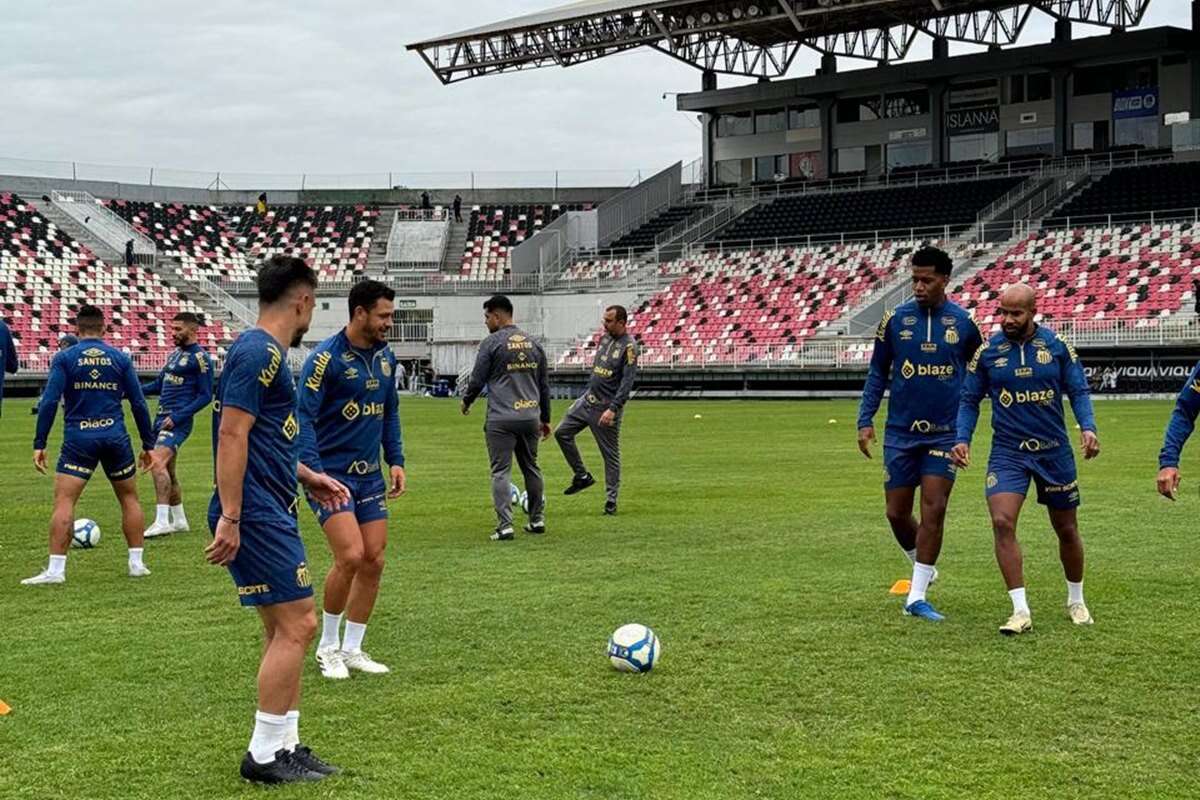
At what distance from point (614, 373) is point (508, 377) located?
2093 millimetres

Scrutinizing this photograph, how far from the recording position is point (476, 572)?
Result: 1173cm

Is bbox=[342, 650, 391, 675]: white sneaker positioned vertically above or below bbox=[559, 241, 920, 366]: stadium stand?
below

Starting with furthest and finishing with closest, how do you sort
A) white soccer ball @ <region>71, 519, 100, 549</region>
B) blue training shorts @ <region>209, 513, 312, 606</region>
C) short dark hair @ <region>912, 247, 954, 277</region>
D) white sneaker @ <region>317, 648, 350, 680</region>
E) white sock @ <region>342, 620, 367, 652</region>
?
white soccer ball @ <region>71, 519, 100, 549</region>, short dark hair @ <region>912, 247, 954, 277</region>, white sock @ <region>342, 620, 367, 652</region>, white sneaker @ <region>317, 648, 350, 680</region>, blue training shorts @ <region>209, 513, 312, 606</region>

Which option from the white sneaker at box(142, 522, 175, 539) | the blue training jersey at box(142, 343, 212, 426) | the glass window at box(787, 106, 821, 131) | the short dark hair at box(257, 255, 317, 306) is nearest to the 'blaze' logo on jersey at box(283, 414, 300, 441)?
the short dark hair at box(257, 255, 317, 306)

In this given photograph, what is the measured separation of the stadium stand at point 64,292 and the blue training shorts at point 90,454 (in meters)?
44.7

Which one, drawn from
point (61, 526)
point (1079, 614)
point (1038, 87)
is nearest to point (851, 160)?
point (1038, 87)

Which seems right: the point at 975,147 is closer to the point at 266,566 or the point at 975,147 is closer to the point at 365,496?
the point at 365,496

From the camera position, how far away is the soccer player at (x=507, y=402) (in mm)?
13805

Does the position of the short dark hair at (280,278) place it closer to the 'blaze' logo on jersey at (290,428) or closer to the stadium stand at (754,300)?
the 'blaze' logo on jersey at (290,428)

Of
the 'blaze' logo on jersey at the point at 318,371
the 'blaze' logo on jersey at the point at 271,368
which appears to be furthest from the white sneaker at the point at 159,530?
the 'blaze' logo on jersey at the point at 271,368

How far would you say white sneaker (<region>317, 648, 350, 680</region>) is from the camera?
7.93 meters

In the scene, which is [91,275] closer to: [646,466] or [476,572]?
[646,466]

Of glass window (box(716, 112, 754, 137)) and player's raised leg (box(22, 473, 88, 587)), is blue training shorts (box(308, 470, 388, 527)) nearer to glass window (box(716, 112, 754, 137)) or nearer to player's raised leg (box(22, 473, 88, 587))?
player's raised leg (box(22, 473, 88, 587))

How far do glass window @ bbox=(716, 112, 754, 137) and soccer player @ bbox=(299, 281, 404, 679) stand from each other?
6032 cm
